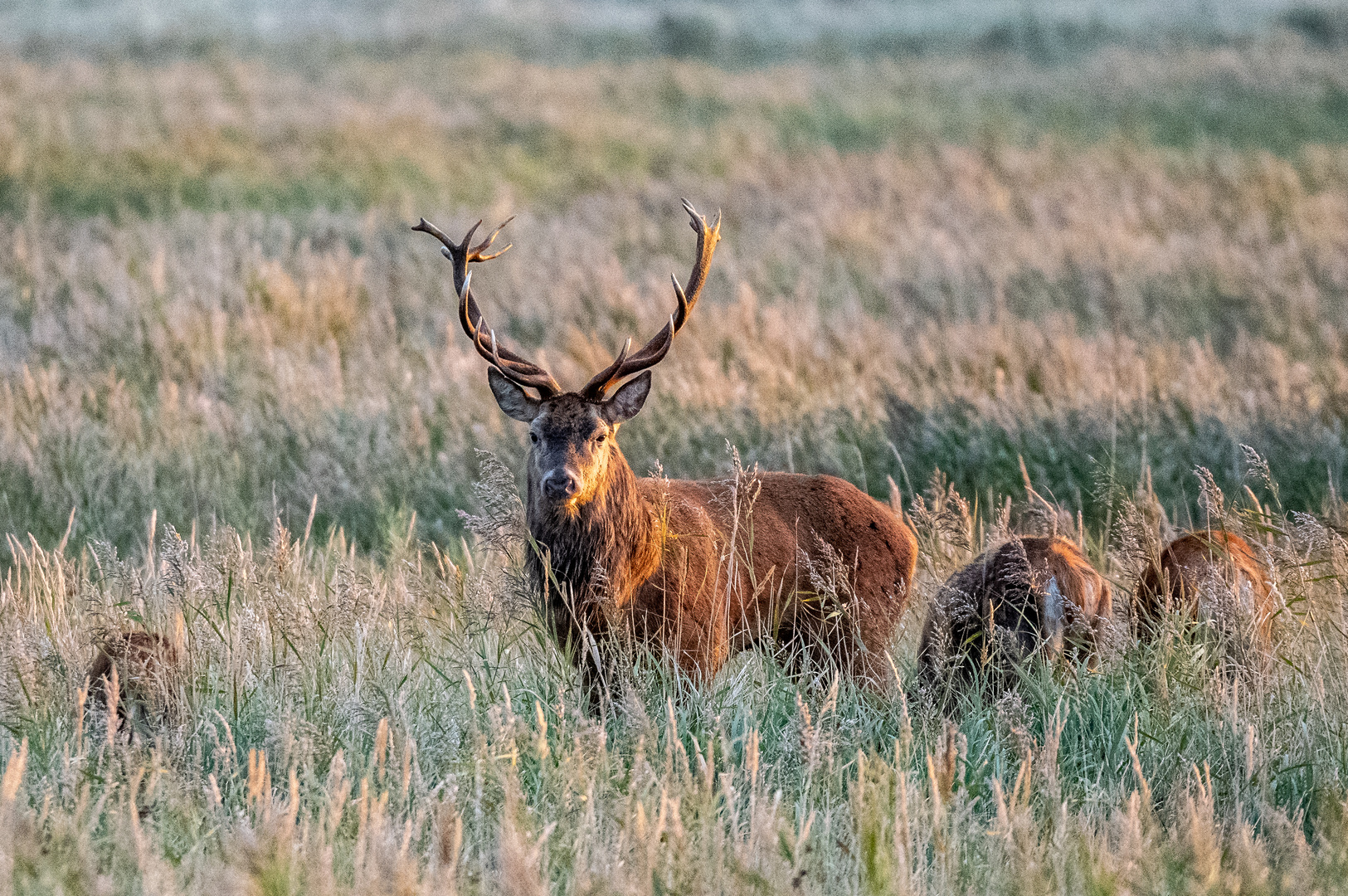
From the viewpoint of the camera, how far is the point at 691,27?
42406mm

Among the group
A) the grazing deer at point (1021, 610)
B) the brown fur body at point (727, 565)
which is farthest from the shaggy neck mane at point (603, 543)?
the grazing deer at point (1021, 610)

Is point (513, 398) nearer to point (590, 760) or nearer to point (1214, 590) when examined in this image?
point (590, 760)

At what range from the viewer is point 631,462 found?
8.70 metres

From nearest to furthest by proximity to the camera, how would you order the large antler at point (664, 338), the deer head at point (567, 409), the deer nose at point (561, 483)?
the deer nose at point (561, 483) → the deer head at point (567, 409) → the large antler at point (664, 338)

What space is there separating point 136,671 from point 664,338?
84.8 inches

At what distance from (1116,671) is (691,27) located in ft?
128

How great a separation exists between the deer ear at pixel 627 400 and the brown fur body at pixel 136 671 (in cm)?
172

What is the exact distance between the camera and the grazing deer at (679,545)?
17.5ft

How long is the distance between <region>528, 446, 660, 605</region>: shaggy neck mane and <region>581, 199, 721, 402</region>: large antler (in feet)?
0.83

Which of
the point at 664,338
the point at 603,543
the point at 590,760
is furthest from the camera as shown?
the point at 664,338

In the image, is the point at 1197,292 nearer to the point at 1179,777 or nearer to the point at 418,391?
the point at 418,391

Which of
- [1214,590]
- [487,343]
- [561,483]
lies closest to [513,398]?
[487,343]

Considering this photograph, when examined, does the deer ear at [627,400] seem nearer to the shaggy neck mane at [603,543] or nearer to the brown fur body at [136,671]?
the shaggy neck mane at [603,543]

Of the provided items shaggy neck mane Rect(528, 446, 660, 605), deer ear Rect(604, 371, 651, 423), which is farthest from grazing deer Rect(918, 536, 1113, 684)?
deer ear Rect(604, 371, 651, 423)
